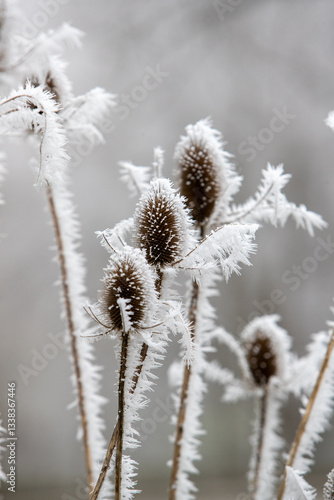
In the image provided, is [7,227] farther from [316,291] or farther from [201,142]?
[201,142]

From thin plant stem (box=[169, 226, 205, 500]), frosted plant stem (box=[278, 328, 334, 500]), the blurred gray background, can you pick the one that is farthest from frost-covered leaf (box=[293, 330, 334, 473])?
the blurred gray background

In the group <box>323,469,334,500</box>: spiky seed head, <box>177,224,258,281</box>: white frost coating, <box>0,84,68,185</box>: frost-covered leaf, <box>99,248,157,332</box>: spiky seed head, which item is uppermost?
<box>0,84,68,185</box>: frost-covered leaf

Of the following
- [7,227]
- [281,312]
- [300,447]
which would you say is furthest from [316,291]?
[300,447]

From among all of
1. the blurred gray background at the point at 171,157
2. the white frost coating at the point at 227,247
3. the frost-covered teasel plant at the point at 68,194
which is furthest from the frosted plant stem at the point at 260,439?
the blurred gray background at the point at 171,157

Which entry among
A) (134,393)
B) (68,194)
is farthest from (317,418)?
(68,194)

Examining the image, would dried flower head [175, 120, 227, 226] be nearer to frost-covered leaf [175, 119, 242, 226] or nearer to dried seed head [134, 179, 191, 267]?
frost-covered leaf [175, 119, 242, 226]

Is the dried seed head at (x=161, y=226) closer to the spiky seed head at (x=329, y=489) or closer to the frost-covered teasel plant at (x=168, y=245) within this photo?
the frost-covered teasel plant at (x=168, y=245)
